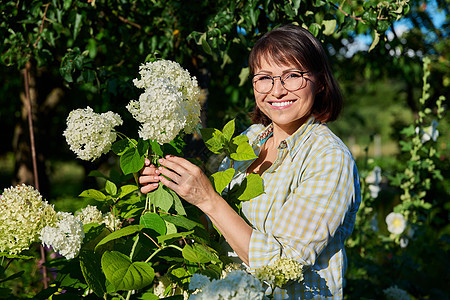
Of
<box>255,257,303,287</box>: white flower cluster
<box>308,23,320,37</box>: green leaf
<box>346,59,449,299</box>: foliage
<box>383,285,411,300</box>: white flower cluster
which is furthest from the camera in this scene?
<box>346,59,449,299</box>: foliage

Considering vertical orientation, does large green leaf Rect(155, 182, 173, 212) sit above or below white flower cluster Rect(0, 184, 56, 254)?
above

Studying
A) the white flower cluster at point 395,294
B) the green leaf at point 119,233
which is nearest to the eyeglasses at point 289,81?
the green leaf at point 119,233

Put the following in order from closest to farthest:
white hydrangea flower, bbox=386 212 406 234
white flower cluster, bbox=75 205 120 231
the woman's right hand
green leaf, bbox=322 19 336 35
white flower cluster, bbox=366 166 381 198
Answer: the woman's right hand → white flower cluster, bbox=75 205 120 231 → green leaf, bbox=322 19 336 35 → white hydrangea flower, bbox=386 212 406 234 → white flower cluster, bbox=366 166 381 198

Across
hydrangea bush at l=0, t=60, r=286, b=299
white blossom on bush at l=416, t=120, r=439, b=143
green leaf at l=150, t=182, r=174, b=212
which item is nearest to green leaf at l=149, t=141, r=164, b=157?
hydrangea bush at l=0, t=60, r=286, b=299

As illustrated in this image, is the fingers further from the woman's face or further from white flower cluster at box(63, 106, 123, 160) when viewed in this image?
the woman's face

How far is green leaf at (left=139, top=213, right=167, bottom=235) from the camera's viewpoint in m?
1.43

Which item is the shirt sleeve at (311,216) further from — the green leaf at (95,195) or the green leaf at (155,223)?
the green leaf at (95,195)

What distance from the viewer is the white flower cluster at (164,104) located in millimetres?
1281

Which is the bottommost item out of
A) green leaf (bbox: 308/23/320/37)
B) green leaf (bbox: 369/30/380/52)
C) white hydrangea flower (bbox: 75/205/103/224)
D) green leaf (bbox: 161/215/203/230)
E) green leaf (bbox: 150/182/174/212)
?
white hydrangea flower (bbox: 75/205/103/224)

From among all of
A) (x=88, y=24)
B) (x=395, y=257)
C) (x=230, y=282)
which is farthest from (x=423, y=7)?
(x=230, y=282)

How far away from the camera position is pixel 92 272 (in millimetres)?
1359

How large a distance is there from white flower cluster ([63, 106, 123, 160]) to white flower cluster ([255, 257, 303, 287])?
625 millimetres

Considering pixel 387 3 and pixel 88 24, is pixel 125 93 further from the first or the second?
pixel 387 3

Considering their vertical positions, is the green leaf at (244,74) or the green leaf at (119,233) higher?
the green leaf at (244,74)
